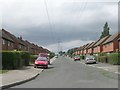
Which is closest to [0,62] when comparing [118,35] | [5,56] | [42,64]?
[5,56]

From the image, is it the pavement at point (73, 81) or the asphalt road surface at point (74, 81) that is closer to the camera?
the pavement at point (73, 81)

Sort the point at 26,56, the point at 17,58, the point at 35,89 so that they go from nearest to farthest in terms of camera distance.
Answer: the point at 35,89 → the point at 17,58 → the point at 26,56

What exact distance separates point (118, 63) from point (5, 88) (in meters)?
33.4

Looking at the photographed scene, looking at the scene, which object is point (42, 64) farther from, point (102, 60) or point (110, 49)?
point (110, 49)

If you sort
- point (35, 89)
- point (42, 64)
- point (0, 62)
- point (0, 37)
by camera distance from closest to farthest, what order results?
point (35, 89) < point (0, 62) < point (42, 64) < point (0, 37)

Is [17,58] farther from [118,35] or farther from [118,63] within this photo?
[118,35]

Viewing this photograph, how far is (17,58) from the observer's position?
33.3 meters

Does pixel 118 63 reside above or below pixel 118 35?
below

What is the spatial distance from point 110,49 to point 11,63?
165ft

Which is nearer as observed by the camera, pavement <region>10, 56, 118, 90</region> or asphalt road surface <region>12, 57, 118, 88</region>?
pavement <region>10, 56, 118, 90</region>

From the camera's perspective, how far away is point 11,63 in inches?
1219

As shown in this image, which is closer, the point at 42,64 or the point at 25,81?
the point at 25,81

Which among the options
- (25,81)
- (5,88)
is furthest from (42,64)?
(5,88)

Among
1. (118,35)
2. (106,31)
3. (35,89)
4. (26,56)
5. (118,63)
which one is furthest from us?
(106,31)
